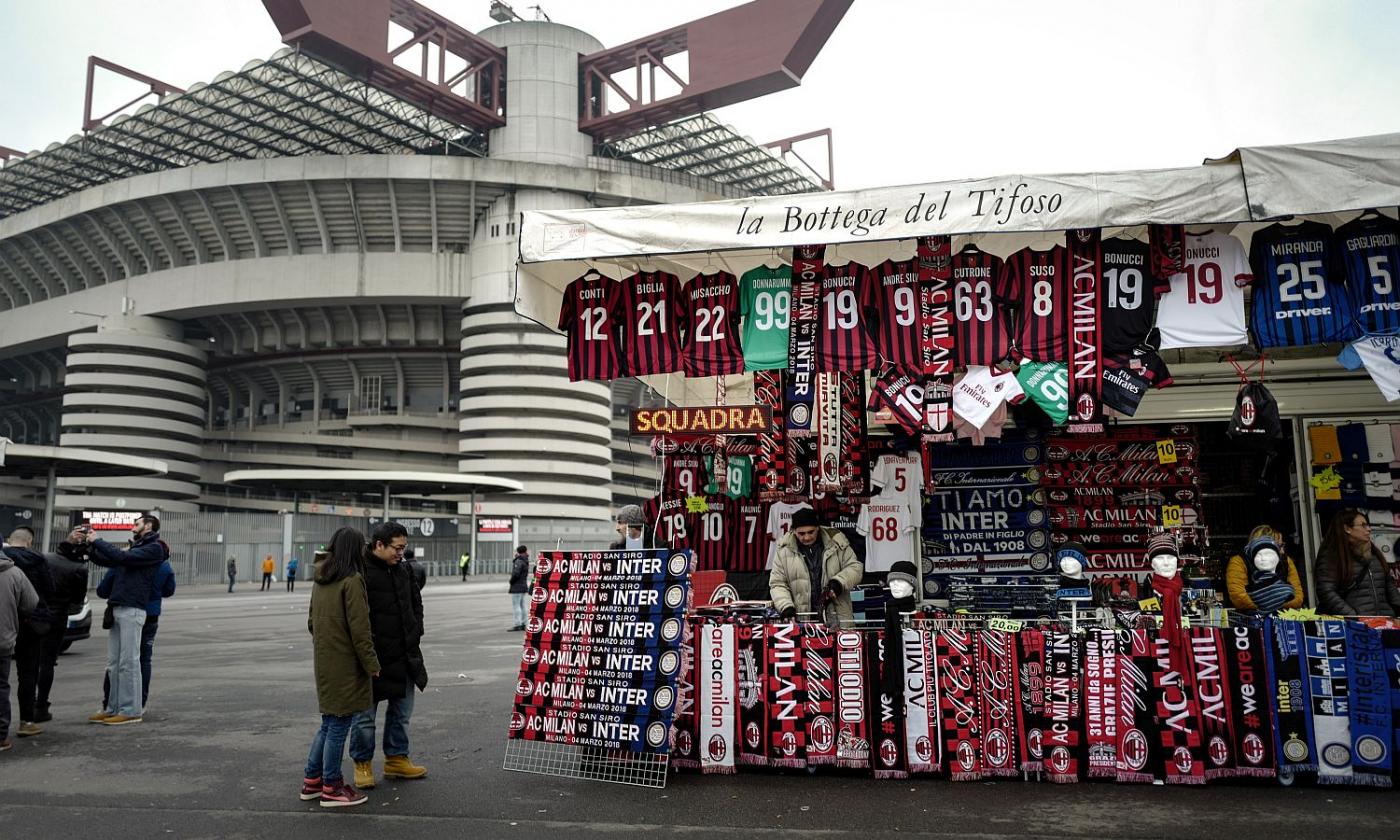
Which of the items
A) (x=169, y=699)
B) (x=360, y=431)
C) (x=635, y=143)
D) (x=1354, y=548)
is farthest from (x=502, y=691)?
(x=360, y=431)

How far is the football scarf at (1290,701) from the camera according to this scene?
6285mm

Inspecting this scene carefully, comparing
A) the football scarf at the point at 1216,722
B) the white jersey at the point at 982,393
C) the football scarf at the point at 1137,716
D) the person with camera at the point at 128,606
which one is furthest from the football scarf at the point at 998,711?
the person with camera at the point at 128,606

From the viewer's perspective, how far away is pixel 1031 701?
6.55 m

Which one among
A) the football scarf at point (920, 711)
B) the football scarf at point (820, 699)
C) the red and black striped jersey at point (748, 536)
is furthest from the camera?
the red and black striped jersey at point (748, 536)

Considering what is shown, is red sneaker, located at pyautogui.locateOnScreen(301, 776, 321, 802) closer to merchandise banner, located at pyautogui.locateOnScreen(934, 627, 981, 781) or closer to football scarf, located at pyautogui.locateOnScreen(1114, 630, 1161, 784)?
merchandise banner, located at pyautogui.locateOnScreen(934, 627, 981, 781)

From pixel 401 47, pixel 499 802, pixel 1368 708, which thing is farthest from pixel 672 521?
pixel 401 47

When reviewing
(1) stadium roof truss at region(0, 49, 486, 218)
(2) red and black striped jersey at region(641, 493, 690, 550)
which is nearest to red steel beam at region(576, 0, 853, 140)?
(1) stadium roof truss at region(0, 49, 486, 218)

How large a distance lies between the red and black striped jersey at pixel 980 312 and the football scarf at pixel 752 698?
110 inches

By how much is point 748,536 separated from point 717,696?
167 inches

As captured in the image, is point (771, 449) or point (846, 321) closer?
point (846, 321)

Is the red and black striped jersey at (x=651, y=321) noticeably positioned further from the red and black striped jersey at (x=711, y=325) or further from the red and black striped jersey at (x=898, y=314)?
the red and black striped jersey at (x=898, y=314)

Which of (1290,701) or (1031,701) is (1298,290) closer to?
(1290,701)

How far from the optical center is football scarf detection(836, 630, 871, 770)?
6730 mm

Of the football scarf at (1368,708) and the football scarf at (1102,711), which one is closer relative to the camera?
the football scarf at (1368,708)
